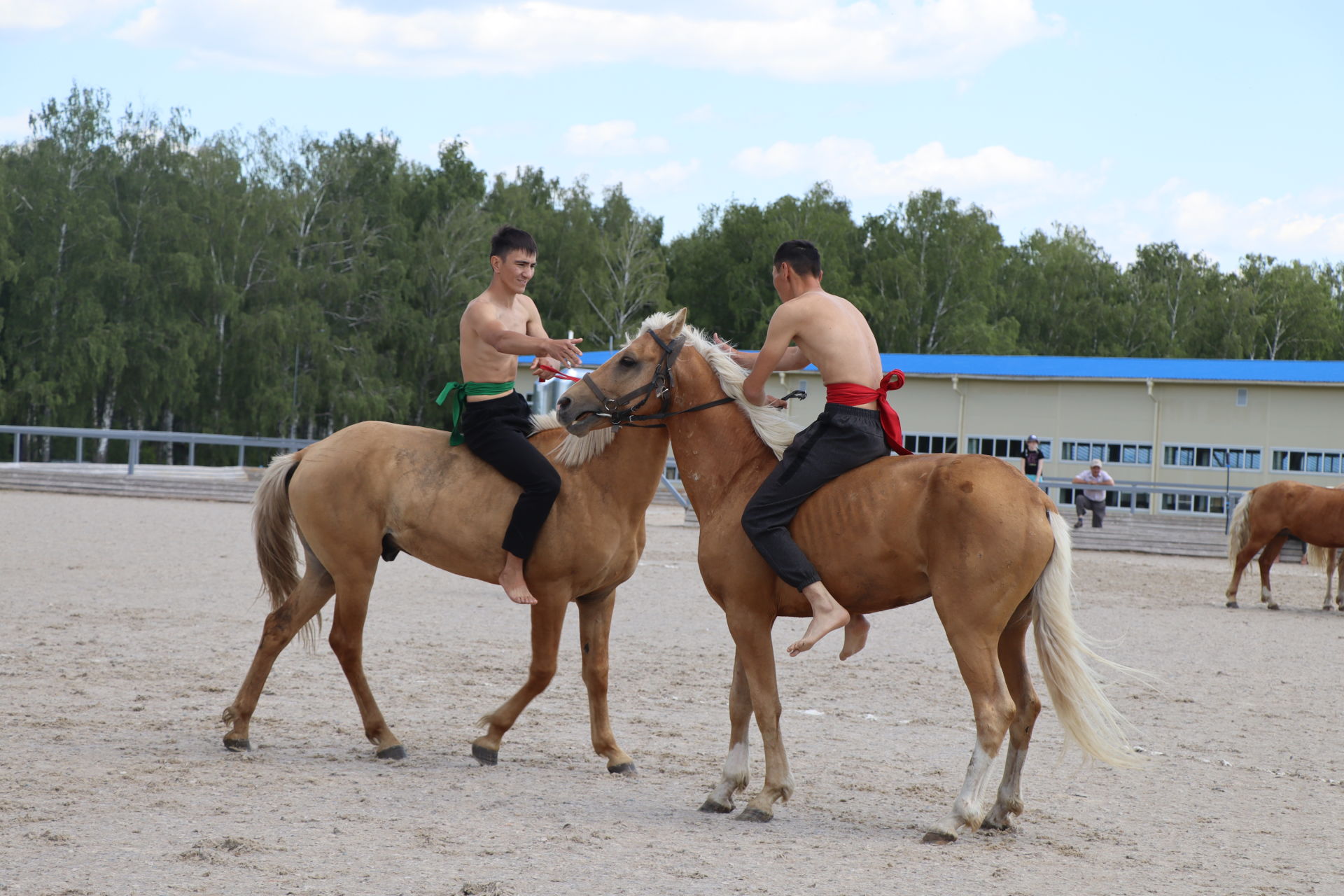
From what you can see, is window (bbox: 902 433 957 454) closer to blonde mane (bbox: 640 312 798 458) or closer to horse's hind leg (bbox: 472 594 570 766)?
horse's hind leg (bbox: 472 594 570 766)

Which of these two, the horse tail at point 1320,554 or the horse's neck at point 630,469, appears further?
the horse tail at point 1320,554

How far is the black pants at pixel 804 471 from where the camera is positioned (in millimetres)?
4734

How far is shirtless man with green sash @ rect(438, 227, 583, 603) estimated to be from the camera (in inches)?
216

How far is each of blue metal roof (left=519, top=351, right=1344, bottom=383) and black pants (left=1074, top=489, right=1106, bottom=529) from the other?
960 cm

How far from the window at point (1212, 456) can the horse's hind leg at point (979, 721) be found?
1147 inches

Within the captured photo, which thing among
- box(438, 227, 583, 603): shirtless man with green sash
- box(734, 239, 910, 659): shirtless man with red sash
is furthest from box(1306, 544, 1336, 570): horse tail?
box(438, 227, 583, 603): shirtless man with green sash

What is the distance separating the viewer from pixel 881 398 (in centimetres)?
502

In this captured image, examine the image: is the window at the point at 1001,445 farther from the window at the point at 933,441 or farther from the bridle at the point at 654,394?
the bridle at the point at 654,394

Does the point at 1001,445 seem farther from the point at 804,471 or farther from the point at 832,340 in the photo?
the point at 804,471

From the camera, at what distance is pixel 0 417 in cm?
3769

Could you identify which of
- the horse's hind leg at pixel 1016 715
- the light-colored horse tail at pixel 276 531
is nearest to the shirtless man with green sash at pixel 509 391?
the light-colored horse tail at pixel 276 531

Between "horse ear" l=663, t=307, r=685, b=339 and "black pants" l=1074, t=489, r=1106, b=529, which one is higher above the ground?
"horse ear" l=663, t=307, r=685, b=339

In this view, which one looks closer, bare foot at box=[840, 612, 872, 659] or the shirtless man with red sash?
the shirtless man with red sash

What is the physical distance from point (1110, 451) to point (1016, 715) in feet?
96.6
